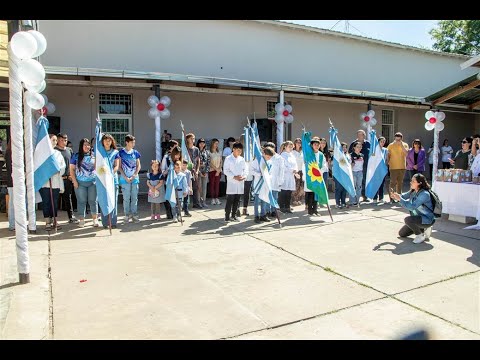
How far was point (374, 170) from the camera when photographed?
10.5 metres

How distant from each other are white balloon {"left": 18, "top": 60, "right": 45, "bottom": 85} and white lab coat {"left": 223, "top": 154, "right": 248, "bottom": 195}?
13.4 feet

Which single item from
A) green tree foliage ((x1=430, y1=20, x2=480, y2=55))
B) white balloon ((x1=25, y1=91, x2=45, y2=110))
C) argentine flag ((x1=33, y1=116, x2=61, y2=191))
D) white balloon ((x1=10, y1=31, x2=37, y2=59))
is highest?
green tree foliage ((x1=430, y1=20, x2=480, y2=55))

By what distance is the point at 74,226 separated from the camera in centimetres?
796

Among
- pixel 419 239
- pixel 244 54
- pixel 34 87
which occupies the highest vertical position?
pixel 244 54

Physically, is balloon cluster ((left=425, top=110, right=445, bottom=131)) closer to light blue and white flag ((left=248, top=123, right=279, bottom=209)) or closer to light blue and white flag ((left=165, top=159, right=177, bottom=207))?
light blue and white flag ((left=248, top=123, right=279, bottom=209))

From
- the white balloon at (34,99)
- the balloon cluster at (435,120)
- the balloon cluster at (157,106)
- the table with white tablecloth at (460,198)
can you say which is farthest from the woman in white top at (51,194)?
the balloon cluster at (435,120)

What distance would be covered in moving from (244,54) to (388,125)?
776cm

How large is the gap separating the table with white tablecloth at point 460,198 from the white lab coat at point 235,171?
13.9 ft

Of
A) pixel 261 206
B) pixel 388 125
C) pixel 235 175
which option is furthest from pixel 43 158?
pixel 388 125

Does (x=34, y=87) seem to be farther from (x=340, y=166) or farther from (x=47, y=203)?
(x=340, y=166)

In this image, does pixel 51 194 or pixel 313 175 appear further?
pixel 313 175

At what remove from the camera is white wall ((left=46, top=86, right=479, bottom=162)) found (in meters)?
12.1

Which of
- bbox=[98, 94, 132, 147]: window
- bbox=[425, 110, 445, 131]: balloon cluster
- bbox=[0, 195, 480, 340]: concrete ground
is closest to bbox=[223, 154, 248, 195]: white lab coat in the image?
bbox=[0, 195, 480, 340]: concrete ground
